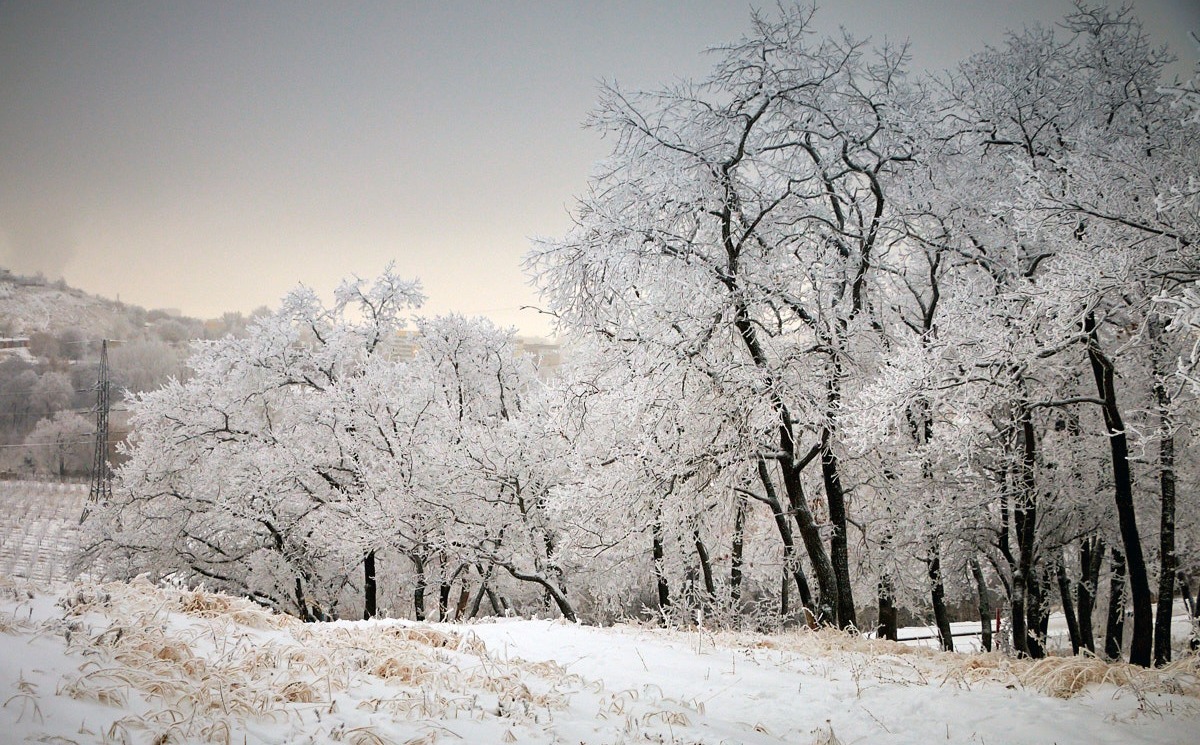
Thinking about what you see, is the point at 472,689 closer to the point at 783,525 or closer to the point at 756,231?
the point at 756,231

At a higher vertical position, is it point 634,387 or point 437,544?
point 634,387

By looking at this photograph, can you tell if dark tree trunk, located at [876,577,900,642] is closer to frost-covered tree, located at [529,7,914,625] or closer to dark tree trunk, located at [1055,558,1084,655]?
dark tree trunk, located at [1055,558,1084,655]

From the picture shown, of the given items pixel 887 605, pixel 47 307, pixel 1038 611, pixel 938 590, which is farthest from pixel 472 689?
pixel 1038 611

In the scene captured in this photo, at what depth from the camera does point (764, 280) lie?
7883 mm

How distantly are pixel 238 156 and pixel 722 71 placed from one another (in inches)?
221

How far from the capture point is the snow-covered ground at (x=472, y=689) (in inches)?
104

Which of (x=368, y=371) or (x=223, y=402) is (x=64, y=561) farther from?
(x=368, y=371)

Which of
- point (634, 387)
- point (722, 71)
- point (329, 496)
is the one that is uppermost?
point (722, 71)

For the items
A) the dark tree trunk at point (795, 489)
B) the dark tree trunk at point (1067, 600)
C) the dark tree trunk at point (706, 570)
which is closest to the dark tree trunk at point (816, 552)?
the dark tree trunk at point (795, 489)

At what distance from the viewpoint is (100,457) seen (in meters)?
17.0

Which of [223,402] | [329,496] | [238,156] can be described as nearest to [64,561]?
[223,402]

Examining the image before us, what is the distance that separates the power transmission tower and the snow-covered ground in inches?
410

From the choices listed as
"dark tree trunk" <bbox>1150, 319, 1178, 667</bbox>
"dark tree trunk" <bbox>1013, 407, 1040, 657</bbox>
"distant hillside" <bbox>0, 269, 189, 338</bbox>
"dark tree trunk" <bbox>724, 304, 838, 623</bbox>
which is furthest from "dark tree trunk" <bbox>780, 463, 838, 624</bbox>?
"distant hillside" <bbox>0, 269, 189, 338</bbox>

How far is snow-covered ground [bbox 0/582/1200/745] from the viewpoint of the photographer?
2631 mm
